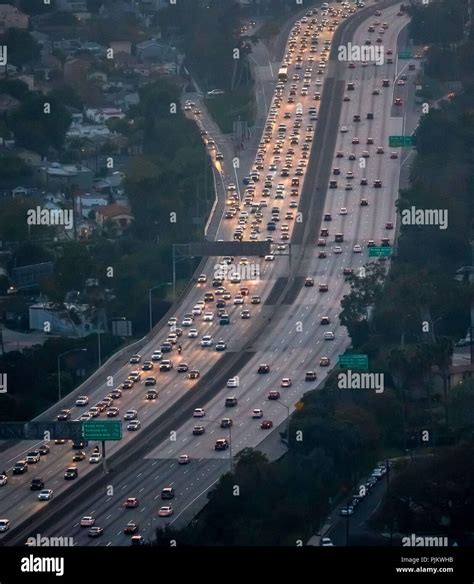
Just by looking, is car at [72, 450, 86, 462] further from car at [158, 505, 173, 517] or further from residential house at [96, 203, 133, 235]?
residential house at [96, 203, 133, 235]

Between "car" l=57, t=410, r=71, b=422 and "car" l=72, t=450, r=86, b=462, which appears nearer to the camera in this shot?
"car" l=72, t=450, r=86, b=462

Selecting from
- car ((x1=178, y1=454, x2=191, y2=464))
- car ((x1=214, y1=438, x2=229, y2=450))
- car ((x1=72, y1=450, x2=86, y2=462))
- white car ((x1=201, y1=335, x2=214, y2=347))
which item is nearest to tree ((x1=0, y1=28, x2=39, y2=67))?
white car ((x1=201, y1=335, x2=214, y2=347))

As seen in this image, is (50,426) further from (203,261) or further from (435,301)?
(203,261)

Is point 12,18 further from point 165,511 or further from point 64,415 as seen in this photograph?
point 165,511

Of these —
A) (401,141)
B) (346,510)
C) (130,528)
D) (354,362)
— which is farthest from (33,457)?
(401,141)

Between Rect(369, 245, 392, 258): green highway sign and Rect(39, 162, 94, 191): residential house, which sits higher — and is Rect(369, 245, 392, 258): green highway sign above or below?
below

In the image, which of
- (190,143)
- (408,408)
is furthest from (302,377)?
(190,143)

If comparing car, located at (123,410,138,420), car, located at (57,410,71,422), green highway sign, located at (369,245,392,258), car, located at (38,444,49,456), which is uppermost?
green highway sign, located at (369,245,392,258)
